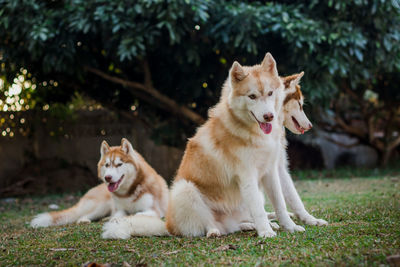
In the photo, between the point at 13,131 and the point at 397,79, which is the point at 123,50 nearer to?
the point at 13,131

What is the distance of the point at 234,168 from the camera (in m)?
3.34

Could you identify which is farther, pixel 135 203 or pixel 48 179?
pixel 48 179

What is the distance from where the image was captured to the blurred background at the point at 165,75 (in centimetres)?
664

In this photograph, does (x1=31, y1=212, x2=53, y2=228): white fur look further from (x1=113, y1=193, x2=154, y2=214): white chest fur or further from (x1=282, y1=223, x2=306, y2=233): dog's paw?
(x1=282, y1=223, x2=306, y2=233): dog's paw

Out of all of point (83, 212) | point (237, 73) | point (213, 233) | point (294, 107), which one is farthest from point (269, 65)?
point (83, 212)

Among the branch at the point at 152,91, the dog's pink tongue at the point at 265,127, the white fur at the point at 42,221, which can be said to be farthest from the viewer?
the branch at the point at 152,91

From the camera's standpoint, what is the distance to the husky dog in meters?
3.74

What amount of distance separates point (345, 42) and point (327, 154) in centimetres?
465

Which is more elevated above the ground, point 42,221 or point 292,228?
point 292,228

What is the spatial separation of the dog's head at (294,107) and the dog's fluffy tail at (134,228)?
161cm

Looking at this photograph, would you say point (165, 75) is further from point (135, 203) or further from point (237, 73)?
point (237, 73)

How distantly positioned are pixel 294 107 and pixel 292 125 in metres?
0.18

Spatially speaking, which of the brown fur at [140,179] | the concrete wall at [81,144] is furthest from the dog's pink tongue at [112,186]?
the concrete wall at [81,144]

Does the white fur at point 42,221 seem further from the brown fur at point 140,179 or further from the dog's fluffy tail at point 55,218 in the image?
the brown fur at point 140,179
